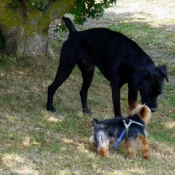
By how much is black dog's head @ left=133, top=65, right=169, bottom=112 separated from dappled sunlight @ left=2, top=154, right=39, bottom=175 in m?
2.08

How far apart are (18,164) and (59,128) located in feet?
5.30

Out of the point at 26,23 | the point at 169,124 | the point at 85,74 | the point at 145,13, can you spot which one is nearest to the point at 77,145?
the point at 85,74

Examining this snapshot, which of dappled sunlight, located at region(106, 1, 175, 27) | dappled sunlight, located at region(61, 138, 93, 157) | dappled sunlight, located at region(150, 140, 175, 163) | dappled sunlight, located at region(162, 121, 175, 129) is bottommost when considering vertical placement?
dappled sunlight, located at region(106, 1, 175, 27)

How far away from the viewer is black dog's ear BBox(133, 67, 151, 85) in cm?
599

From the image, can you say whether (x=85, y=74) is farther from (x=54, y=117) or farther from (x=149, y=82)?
(x=149, y=82)

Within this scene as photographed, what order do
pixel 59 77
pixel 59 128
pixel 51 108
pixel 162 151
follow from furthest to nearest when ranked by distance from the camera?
pixel 51 108
pixel 59 77
pixel 59 128
pixel 162 151

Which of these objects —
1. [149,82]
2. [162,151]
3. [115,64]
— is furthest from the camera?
[115,64]

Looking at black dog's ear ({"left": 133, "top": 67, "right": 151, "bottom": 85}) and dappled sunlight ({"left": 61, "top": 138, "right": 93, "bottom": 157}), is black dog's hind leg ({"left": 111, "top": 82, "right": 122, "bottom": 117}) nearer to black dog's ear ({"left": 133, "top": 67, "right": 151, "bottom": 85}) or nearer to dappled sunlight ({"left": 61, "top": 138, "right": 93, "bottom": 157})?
black dog's ear ({"left": 133, "top": 67, "right": 151, "bottom": 85})

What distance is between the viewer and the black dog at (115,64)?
240 inches

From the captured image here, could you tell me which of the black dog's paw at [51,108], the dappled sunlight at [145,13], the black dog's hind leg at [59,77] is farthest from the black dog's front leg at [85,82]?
the dappled sunlight at [145,13]

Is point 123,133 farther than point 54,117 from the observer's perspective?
Answer: No

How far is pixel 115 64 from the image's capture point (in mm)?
6484

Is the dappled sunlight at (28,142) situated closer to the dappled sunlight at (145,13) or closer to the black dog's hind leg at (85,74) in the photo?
the black dog's hind leg at (85,74)

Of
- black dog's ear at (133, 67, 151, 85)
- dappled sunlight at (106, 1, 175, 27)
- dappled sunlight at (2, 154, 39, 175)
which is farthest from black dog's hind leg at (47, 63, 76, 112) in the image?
dappled sunlight at (106, 1, 175, 27)
